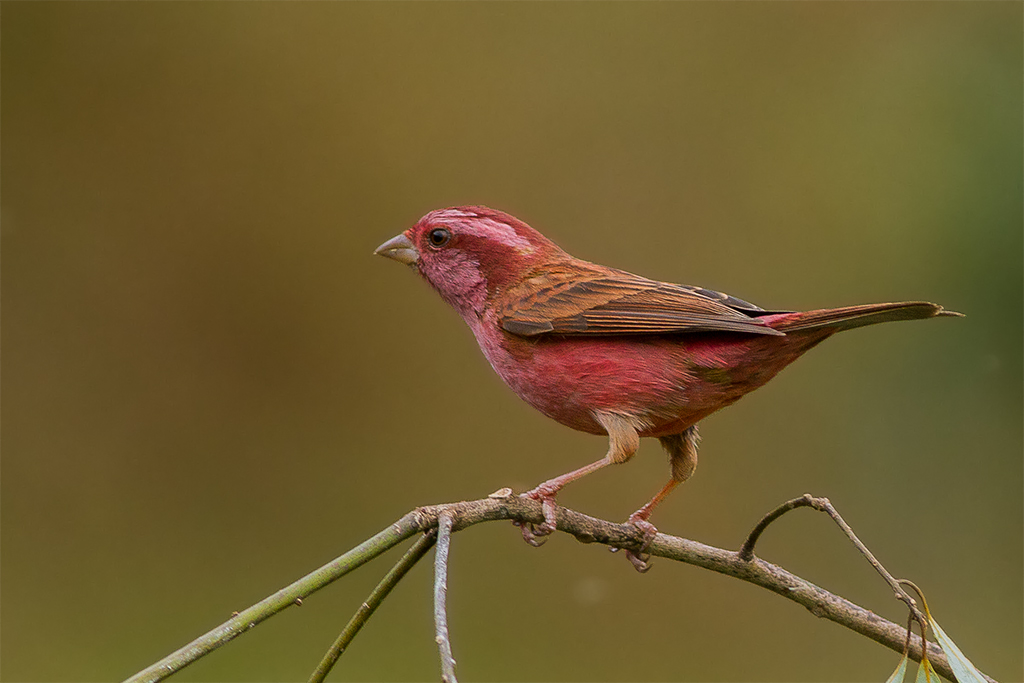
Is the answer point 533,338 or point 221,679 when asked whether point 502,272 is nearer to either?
point 533,338

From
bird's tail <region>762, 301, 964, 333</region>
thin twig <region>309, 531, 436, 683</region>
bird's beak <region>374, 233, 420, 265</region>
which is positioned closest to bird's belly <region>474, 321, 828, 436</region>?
bird's tail <region>762, 301, 964, 333</region>

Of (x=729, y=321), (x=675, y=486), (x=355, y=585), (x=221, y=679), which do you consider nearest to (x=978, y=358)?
(x=675, y=486)

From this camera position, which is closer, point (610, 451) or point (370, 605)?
point (370, 605)

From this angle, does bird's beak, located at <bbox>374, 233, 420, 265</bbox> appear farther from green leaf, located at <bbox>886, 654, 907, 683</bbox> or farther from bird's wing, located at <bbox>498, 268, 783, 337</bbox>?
green leaf, located at <bbox>886, 654, 907, 683</bbox>

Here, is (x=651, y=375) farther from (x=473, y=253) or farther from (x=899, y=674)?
(x=899, y=674)

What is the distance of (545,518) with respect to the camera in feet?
12.0

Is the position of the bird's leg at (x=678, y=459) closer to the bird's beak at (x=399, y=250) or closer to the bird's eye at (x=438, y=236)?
the bird's eye at (x=438, y=236)

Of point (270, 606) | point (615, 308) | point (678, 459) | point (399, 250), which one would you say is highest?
point (399, 250)

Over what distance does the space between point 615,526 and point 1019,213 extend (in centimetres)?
565

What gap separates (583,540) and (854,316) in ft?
4.60

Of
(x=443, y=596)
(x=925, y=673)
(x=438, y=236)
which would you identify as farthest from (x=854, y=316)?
(x=438, y=236)

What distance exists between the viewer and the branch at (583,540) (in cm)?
238

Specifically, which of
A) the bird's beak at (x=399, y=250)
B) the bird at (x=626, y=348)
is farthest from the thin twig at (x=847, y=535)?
the bird's beak at (x=399, y=250)

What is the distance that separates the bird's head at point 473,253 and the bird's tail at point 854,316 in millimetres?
1500
